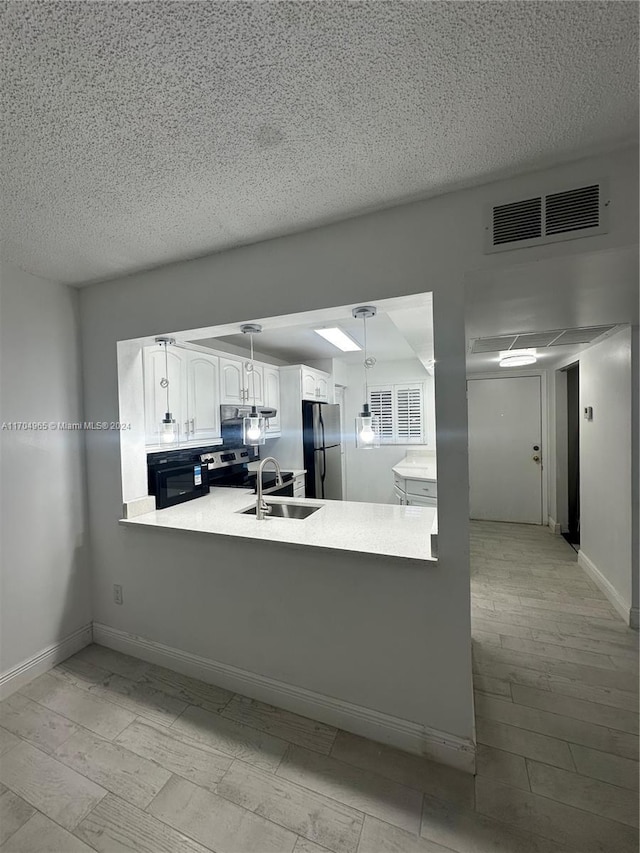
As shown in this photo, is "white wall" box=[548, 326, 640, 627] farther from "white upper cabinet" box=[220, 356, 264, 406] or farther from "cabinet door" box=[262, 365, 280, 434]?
"cabinet door" box=[262, 365, 280, 434]

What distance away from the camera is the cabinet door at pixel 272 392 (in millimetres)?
4043

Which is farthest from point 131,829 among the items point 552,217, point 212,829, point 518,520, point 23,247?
point 518,520

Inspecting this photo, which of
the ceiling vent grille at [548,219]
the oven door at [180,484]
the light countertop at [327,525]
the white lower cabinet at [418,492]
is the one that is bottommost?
the white lower cabinet at [418,492]

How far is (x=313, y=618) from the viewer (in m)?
1.79

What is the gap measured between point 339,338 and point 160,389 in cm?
192

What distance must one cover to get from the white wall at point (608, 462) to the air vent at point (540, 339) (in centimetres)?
14

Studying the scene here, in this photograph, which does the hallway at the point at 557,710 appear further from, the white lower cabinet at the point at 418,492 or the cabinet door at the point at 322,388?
the cabinet door at the point at 322,388

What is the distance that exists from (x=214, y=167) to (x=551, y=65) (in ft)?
3.55

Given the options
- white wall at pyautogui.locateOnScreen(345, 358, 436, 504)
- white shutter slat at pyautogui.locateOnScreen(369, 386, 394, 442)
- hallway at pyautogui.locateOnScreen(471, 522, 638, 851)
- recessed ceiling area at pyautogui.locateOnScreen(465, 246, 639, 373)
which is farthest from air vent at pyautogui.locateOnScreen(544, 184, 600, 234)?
white shutter slat at pyautogui.locateOnScreen(369, 386, 394, 442)

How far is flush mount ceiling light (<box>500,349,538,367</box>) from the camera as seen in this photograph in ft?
12.2

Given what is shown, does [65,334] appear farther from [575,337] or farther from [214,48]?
[575,337]

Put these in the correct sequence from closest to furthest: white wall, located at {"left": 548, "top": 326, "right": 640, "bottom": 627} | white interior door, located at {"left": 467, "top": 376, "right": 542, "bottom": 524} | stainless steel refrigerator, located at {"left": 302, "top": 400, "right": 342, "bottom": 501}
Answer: white wall, located at {"left": 548, "top": 326, "right": 640, "bottom": 627} → stainless steel refrigerator, located at {"left": 302, "top": 400, "right": 342, "bottom": 501} → white interior door, located at {"left": 467, "top": 376, "right": 542, "bottom": 524}

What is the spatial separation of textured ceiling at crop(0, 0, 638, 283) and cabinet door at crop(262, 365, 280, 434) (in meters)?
2.49

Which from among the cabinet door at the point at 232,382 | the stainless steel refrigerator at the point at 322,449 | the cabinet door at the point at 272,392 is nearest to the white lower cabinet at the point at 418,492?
the stainless steel refrigerator at the point at 322,449
